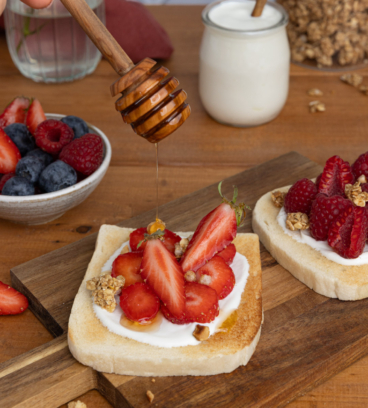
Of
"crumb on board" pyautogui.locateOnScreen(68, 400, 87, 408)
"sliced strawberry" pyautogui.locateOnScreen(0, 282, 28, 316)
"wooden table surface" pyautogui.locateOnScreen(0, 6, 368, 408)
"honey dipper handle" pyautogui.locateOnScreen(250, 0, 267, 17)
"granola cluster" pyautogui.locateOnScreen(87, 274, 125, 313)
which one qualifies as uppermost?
"honey dipper handle" pyautogui.locateOnScreen(250, 0, 267, 17)

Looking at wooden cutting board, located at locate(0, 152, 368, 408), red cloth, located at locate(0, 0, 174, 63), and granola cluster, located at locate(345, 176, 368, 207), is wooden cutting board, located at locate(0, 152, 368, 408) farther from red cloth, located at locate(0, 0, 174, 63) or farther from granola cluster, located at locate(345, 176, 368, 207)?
red cloth, located at locate(0, 0, 174, 63)

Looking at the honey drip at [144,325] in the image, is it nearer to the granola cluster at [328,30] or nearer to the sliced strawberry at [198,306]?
the sliced strawberry at [198,306]

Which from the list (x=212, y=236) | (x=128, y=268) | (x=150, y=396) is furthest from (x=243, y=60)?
(x=150, y=396)

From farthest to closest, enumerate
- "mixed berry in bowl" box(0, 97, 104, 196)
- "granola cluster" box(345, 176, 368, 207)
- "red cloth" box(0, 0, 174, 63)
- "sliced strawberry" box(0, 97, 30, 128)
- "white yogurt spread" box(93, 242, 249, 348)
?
1. "red cloth" box(0, 0, 174, 63)
2. "sliced strawberry" box(0, 97, 30, 128)
3. "mixed berry in bowl" box(0, 97, 104, 196)
4. "granola cluster" box(345, 176, 368, 207)
5. "white yogurt spread" box(93, 242, 249, 348)

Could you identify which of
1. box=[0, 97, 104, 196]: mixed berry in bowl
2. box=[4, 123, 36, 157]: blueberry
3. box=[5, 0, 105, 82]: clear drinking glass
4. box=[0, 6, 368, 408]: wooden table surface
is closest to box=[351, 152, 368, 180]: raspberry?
box=[0, 6, 368, 408]: wooden table surface

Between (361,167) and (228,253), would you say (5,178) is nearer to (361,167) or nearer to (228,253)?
(228,253)

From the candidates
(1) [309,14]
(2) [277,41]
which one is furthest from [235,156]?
(1) [309,14]

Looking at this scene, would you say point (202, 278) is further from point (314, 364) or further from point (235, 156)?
point (235, 156)
